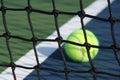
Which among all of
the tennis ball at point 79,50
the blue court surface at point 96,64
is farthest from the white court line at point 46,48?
the tennis ball at point 79,50

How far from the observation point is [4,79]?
12.7 ft

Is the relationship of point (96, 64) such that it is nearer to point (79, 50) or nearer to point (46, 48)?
point (79, 50)

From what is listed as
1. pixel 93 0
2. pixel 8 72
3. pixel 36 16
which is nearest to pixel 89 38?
pixel 8 72

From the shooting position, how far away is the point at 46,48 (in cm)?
446

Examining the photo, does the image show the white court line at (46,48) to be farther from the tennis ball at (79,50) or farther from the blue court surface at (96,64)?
the tennis ball at (79,50)

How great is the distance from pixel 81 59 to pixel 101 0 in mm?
2029

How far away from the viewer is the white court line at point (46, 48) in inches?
155

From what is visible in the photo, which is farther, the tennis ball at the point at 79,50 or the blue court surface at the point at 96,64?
the tennis ball at the point at 79,50

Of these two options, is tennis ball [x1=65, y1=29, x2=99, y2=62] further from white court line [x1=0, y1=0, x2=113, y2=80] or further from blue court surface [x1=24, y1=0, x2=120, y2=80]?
white court line [x1=0, y1=0, x2=113, y2=80]

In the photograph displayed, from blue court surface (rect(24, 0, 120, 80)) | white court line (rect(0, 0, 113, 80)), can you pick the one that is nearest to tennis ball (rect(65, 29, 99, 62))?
blue court surface (rect(24, 0, 120, 80))

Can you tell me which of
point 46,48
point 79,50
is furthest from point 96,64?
point 46,48

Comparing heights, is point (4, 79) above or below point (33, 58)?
below

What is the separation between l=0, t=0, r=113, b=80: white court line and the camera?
3.95 meters

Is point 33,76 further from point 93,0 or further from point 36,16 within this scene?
point 93,0
